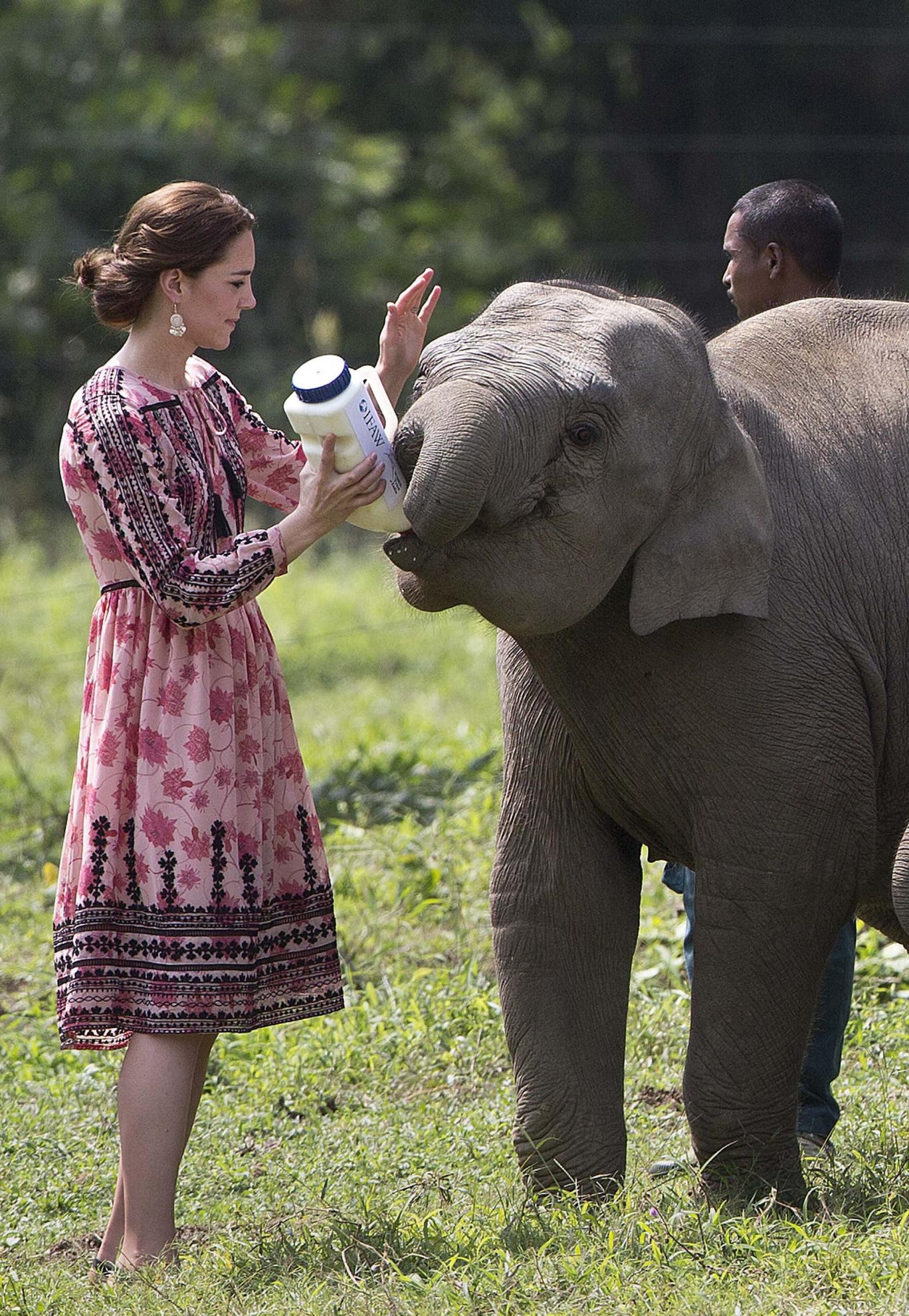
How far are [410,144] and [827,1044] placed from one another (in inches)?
710

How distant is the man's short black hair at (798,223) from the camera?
3949mm

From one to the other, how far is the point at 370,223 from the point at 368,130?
449 cm

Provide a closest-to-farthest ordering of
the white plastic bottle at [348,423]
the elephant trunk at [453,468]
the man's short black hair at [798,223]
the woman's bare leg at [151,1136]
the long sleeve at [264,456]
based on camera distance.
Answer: the elephant trunk at [453,468]
the white plastic bottle at [348,423]
the woman's bare leg at [151,1136]
the long sleeve at [264,456]
the man's short black hair at [798,223]

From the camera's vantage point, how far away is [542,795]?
3.59m

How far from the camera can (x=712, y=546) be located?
3143mm

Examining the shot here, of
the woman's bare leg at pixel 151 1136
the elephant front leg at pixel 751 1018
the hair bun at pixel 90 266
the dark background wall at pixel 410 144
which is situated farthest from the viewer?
the dark background wall at pixel 410 144

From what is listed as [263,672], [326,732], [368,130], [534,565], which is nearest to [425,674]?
[326,732]

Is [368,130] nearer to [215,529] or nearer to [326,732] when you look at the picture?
[326,732]

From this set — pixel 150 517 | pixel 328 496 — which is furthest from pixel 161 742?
pixel 328 496

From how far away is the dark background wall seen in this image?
15.5 metres

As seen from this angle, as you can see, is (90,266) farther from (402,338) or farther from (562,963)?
(562,963)

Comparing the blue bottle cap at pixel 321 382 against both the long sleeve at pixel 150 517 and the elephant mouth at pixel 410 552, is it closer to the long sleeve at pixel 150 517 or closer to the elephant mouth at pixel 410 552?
the elephant mouth at pixel 410 552

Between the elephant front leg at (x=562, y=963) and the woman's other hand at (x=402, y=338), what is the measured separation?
0.61 metres

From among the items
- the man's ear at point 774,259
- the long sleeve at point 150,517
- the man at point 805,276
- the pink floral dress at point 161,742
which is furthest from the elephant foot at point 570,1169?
the man's ear at point 774,259
